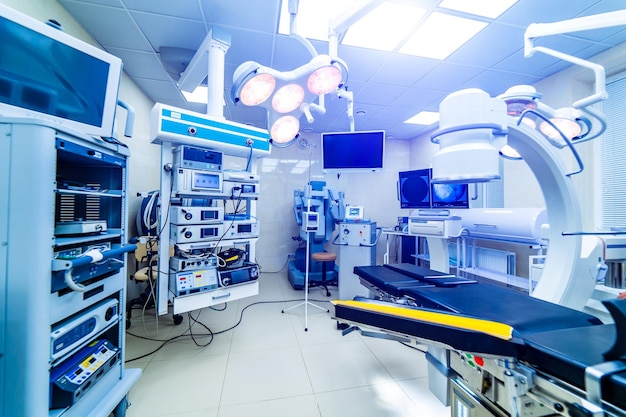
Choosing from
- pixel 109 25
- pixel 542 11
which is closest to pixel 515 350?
pixel 542 11

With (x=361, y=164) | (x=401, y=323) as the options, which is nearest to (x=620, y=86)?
(x=361, y=164)

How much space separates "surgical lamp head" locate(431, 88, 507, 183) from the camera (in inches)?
43.1

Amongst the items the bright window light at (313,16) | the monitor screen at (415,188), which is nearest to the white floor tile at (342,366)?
the bright window light at (313,16)

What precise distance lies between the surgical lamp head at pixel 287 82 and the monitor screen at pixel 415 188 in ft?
10.3

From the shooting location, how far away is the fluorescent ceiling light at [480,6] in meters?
2.00

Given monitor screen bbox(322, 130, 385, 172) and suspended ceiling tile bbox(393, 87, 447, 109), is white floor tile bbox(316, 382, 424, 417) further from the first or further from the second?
suspended ceiling tile bbox(393, 87, 447, 109)

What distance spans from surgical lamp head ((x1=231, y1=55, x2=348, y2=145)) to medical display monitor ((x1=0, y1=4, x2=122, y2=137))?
735 mm

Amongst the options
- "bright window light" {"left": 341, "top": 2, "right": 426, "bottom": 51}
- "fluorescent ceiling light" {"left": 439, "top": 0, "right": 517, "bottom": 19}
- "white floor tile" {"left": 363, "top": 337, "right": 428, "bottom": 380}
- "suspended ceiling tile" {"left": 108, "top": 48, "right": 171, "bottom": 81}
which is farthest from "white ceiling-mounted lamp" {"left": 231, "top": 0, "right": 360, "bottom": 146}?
"white floor tile" {"left": 363, "top": 337, "right": 428, "bottom": 380}

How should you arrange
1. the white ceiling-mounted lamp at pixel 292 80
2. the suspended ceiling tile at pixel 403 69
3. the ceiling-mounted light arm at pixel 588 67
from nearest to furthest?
the ceiling-mounted light arm at pixel 588 67
the white ceiling-mounted lamp at pixel 292 80
the suspended ceiling tile at pixel 403 69

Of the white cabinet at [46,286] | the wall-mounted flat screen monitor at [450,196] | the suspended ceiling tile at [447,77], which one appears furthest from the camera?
the wall-mounted flat screen monitor at [450,196]

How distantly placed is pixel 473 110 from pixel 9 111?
6.88ft

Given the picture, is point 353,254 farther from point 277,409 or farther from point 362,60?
point 362,60

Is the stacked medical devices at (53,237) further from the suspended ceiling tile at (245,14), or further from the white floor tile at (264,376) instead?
the suspended ceiling tile at (245,14)

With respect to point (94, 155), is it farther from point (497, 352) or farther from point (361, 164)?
point (361, 164)
